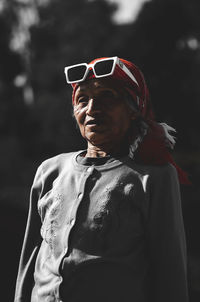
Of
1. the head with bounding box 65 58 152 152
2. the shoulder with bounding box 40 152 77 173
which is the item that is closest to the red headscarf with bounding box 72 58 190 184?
the head with bounding box 65 58 152 152

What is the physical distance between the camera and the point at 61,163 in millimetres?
2016

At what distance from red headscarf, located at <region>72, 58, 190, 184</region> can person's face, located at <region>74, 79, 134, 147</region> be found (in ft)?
0.18

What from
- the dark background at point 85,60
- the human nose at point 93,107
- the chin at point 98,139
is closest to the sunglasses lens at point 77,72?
the human nose at point 93,107

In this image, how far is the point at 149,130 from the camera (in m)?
1.89

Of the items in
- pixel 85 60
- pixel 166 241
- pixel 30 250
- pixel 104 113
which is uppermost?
pixel 85 60

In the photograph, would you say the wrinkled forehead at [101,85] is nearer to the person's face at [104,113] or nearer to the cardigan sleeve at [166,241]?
the person's face at [104,113]

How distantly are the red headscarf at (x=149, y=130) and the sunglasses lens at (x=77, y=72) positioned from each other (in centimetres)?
4

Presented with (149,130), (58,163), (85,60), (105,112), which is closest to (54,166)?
(58,163)

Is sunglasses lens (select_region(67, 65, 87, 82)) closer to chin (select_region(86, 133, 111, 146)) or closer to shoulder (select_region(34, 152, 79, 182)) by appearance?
chin (select_region(86, 133, 111, 146))

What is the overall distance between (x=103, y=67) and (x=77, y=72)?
0.15 m

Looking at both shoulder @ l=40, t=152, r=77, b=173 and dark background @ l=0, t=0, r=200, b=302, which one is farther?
dark background @ l=0, t=0, r=200, b=302

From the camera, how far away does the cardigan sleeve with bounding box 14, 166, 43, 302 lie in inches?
80.1

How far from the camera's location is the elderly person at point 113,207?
168 centimetres

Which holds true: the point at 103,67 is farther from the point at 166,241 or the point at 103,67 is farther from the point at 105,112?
the point at 166,241
